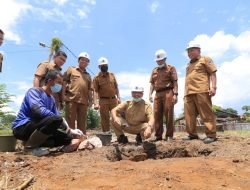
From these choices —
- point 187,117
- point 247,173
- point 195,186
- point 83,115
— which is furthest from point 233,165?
point 83,115

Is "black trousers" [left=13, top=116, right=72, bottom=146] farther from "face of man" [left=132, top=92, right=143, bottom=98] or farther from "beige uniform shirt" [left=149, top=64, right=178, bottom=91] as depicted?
"beige uniform shirt" [left=149, top=64, right=178, bottom=91]

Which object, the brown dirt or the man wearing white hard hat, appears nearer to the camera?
the brown dirt

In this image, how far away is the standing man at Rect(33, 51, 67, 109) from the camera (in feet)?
21.2

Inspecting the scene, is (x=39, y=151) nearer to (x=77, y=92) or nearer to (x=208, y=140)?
(x=77, y=92)

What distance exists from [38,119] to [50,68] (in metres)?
1.53

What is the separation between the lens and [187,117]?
23.2 feet

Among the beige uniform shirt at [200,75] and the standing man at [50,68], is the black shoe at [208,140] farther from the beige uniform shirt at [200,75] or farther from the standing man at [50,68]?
the standing man at [50,68]

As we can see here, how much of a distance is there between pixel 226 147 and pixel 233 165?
135 cm

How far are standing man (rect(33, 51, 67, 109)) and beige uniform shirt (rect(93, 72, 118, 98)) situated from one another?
4.12 ft

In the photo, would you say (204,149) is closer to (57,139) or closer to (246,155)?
(246,155)

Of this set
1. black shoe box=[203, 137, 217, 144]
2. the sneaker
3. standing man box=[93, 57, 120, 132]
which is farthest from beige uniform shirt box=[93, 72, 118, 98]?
the sneaker

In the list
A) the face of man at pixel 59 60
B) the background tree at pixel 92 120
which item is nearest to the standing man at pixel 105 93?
the face of man at pixel 59 60

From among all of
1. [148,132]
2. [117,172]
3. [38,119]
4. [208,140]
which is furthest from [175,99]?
[117,172]

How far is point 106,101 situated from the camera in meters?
8.15
